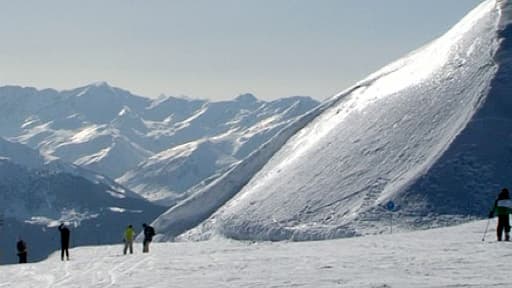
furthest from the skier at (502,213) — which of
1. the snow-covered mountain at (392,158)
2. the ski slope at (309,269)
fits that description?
the snow-covered mountain at (392,158)

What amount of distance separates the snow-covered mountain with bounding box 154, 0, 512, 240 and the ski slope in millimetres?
39221

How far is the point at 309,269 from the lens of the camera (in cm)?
2792

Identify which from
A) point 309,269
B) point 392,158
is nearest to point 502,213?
point 309,269

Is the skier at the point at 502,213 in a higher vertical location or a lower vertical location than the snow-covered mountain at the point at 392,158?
lower

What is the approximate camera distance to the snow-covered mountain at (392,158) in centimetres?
8150

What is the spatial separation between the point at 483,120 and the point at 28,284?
2878 inches

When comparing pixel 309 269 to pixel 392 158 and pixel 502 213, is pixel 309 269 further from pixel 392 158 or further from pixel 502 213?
pixel 392 158

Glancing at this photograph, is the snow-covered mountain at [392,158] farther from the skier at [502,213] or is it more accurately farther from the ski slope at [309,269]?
the skier at [502,213]

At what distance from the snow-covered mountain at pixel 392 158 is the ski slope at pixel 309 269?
39.2 m

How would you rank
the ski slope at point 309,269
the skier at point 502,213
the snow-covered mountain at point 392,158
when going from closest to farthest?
1. the ski slope at point 309,269
2. the skier at point 502,213
3. the snow-covered mountain at point 392,158

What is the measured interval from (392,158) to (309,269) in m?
66.1

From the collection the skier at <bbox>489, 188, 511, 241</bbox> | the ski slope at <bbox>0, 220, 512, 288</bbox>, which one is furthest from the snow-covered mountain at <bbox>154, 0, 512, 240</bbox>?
the skier at <bbox>489, 188, 511, 241</bbox>

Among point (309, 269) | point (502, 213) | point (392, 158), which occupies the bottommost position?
point (309, 269)

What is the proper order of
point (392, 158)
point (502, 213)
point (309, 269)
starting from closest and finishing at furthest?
point (309, 269), point (502, 213), point (392, 158)
